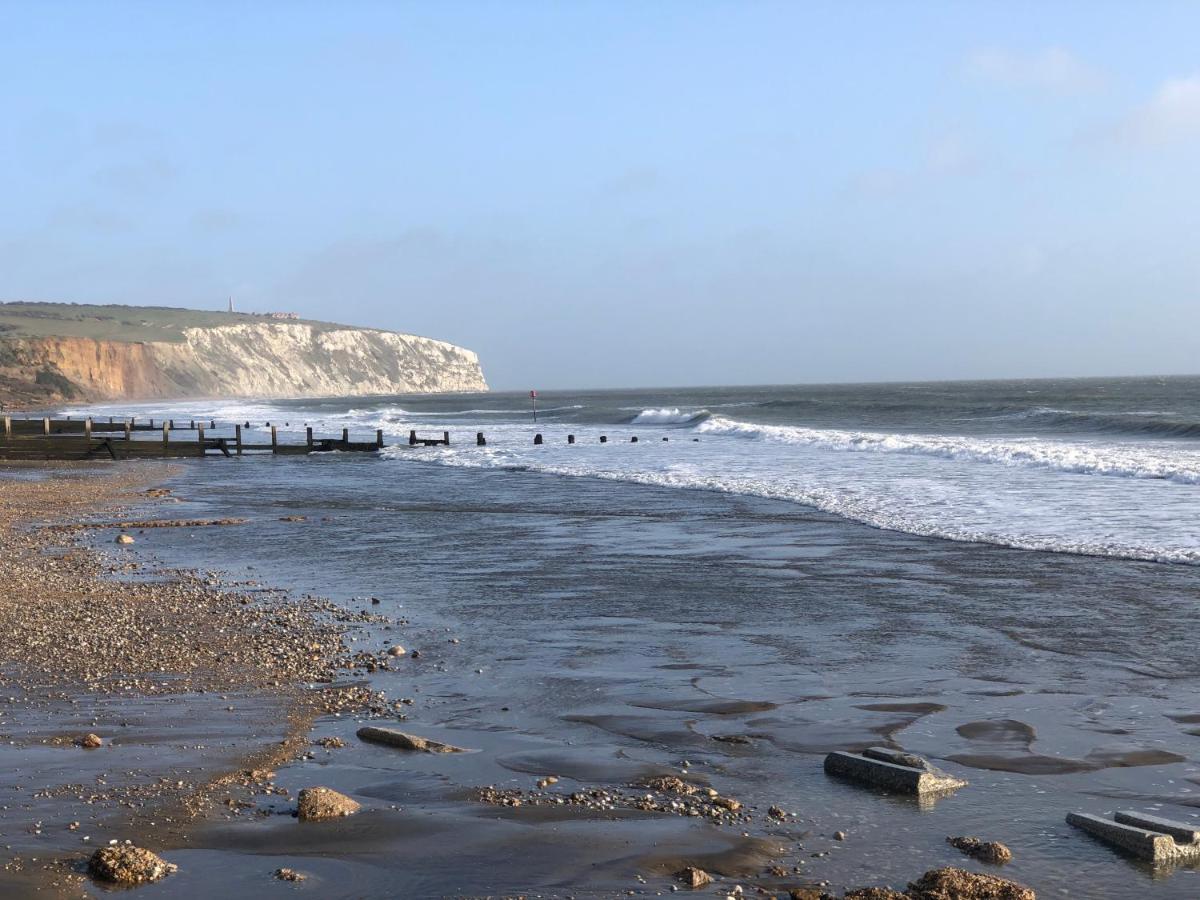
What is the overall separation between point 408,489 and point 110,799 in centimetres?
2215

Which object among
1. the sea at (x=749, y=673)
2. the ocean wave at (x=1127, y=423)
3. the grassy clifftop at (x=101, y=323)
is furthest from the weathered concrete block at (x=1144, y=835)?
the grassy clifftop at (x=101, y=323)

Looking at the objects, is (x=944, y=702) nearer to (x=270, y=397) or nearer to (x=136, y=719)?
(x=136, y=719)

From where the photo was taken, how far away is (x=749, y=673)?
8539 mm

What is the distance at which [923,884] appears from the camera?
15.0 ft

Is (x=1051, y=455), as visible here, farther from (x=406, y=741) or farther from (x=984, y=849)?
(x=984, y=849)

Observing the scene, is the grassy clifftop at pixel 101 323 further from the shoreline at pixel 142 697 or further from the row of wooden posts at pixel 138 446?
the shoreline at pixel 142 697

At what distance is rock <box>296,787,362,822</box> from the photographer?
532 centimetres

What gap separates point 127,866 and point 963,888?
10.9 feet

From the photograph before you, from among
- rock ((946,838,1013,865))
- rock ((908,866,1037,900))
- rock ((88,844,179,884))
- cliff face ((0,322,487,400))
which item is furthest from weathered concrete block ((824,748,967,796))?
cliff face ((0,322,487,400))

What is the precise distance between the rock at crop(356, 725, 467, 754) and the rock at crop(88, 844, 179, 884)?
1.87 m

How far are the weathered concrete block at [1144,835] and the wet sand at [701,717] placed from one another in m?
0.10

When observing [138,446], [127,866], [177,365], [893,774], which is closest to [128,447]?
[138,446]

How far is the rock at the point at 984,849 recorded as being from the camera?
4.86 m

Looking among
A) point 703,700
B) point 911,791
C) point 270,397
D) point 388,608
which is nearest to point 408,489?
point 388,608
